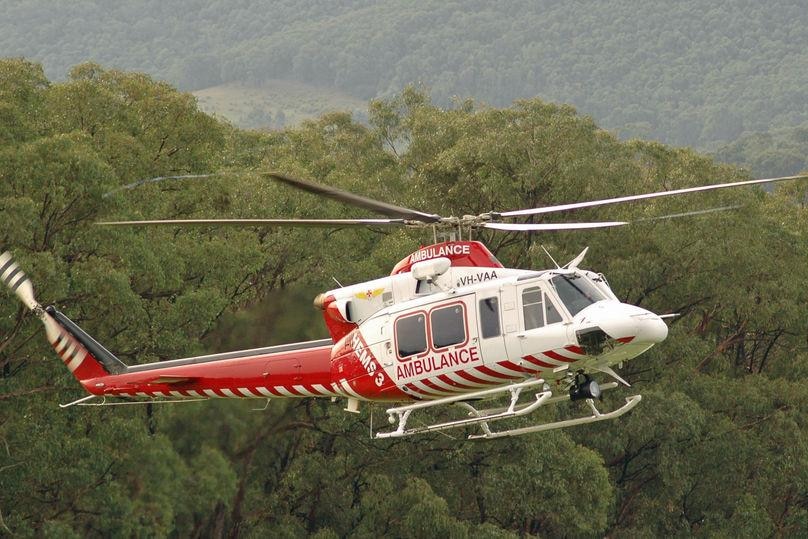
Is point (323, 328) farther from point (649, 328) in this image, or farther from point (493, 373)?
point (649, 328)

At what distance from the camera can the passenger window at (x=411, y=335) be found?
72.6 ft

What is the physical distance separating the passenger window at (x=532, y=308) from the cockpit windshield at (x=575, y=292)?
268 millimetres

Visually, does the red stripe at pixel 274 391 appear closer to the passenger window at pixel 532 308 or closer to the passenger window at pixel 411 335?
the passenger window at pixel 411 335

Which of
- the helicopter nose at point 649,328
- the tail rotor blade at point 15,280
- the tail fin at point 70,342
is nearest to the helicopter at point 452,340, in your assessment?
the helicopter nose at point 649,328

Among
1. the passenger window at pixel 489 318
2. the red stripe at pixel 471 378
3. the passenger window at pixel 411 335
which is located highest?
the passenger window at pixel 489 318

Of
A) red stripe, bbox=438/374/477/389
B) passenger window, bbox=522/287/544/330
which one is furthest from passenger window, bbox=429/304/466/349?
passenger window, bbox=522/287/544/330

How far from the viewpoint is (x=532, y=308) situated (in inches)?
845

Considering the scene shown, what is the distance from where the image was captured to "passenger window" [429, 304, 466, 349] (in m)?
21.8

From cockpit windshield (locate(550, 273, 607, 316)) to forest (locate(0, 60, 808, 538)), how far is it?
7.08 metres

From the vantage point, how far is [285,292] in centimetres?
2886

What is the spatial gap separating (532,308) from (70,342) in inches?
309

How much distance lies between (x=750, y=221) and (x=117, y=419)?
86.6ft

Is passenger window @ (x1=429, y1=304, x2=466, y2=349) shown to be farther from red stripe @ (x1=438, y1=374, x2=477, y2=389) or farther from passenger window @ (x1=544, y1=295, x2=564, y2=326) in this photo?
passenger window @ (x1=544, y1=295, x2=564, y2=326)

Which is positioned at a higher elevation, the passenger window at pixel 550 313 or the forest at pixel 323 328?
the passenger window at pixel 550 313
